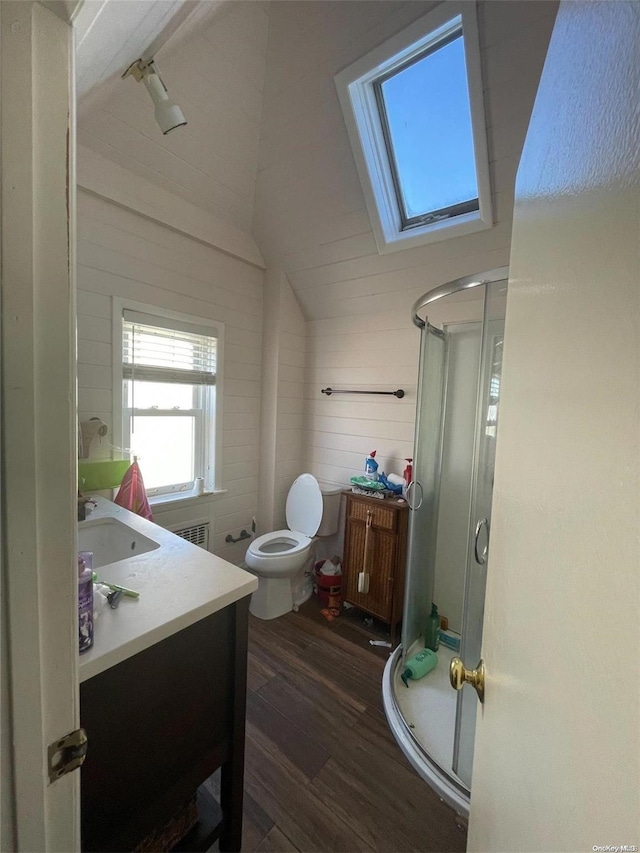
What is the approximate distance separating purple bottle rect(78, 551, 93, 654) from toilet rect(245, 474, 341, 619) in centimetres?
154

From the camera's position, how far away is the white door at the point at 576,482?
Result: 0.25m

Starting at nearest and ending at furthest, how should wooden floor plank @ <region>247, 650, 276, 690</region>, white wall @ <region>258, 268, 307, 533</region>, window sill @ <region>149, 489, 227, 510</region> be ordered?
wooden floor plank @ <region>247, 650, 276, 690</region> → window sill @ <region>149, 489, 227, 510</region> → white wall @ <region>258, 268, 307, 533</region>

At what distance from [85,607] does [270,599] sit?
1772 mm

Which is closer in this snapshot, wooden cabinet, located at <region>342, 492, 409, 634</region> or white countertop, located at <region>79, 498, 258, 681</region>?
white countertop, located at <region>79, 498, 258, 681</region>

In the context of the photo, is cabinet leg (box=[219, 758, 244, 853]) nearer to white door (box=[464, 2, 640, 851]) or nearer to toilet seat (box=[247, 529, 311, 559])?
white door (box=[464, 2, 640, 851])

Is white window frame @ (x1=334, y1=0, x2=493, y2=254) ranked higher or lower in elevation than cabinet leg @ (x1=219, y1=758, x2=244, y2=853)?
higher

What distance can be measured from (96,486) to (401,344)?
2.04 meters

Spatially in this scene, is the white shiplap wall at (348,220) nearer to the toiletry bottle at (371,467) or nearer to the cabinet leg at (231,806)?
the toiletry bottle at (371,467)

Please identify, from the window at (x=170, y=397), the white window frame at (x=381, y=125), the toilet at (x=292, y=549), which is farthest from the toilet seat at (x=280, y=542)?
the white window frame at (x=381, y=125)

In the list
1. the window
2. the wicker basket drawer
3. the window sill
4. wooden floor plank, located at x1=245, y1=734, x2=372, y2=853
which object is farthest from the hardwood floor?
the window

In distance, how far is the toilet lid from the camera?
100 inches

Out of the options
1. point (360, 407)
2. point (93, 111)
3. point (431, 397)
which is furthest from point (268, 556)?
point (93, 111)

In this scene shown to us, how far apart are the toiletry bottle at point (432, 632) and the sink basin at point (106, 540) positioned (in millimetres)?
1723

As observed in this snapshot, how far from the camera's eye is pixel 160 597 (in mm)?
932
